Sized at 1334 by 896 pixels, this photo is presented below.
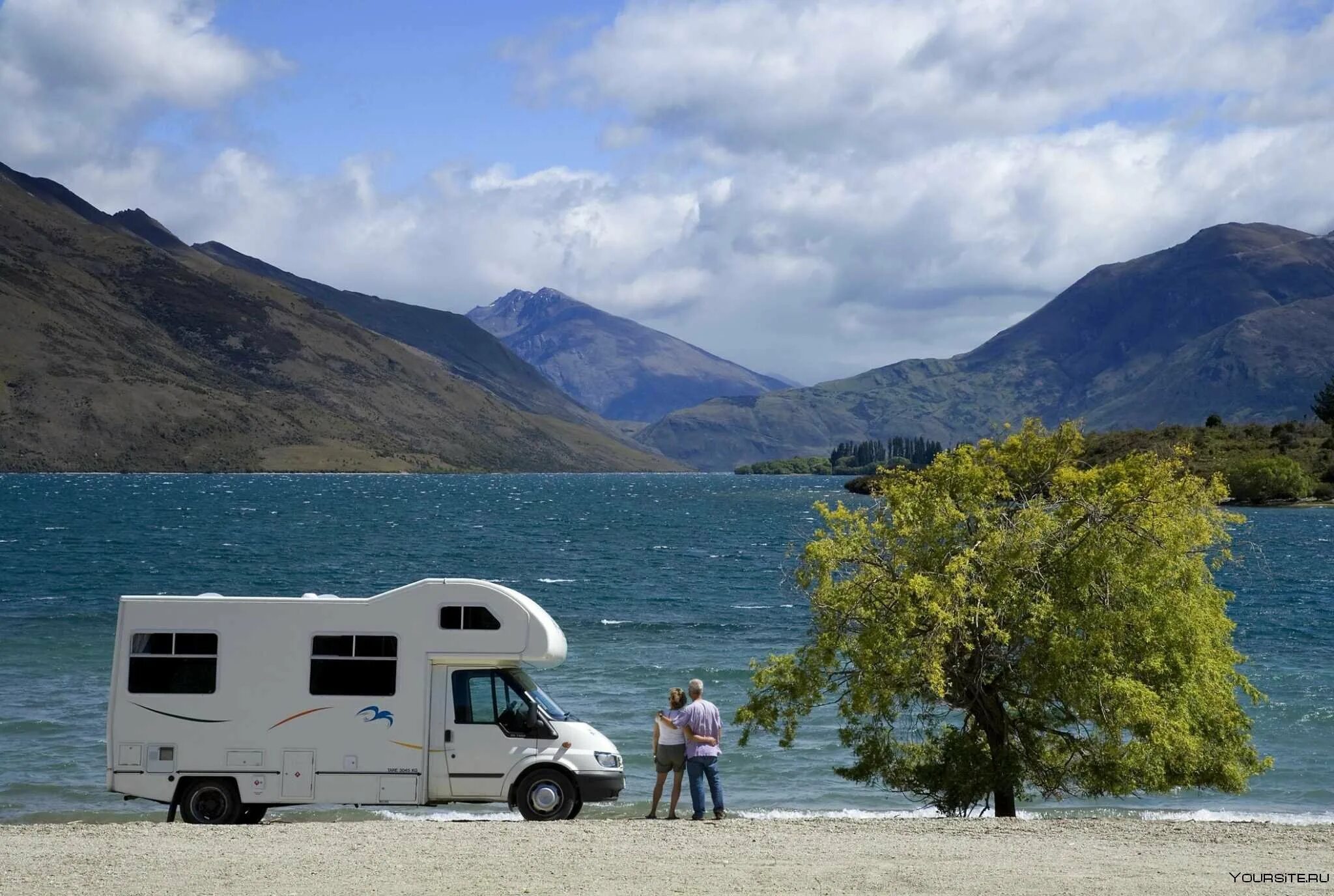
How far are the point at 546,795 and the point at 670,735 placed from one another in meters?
2.07

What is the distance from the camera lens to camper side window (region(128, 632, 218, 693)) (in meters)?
18.6

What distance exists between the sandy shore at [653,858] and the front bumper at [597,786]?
2.46 ft

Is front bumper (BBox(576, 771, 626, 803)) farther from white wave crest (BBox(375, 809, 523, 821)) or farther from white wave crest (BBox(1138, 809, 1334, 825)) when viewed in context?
white wave crest (BBox(1138, 809, 1334, 825))

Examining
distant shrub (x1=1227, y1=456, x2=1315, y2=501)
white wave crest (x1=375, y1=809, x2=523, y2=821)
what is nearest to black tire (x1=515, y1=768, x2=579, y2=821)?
white wave crest (x1=375, y1=809, x2=523, y2=821)

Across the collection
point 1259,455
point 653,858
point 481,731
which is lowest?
point 653,858

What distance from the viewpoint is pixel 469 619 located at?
736 inches

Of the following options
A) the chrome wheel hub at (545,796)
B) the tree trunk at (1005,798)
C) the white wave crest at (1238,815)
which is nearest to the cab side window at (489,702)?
the chrome wheel hub at (545,796)

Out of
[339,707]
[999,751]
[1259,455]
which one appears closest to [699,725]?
[339,707]

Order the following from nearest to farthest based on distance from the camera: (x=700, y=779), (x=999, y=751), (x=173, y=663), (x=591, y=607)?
(x=700, y=779) → (x=173, y=663) → (x=999, y=751) → (x=591, y=607)

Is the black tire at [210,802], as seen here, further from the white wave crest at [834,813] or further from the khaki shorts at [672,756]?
the white wave crest at [834,813]

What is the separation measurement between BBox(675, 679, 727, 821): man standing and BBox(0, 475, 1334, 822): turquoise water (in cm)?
508

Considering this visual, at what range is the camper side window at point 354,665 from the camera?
18578mm

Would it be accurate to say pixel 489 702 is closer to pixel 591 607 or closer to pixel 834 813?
pixel 834 813

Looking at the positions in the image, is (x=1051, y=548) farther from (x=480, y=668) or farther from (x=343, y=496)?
(x=343, y=496)
